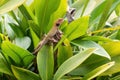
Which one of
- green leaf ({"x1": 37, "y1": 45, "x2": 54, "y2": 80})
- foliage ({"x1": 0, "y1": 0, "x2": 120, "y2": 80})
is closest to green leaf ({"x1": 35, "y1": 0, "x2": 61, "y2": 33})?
foliage ({"x1": 0, "y1": 0, "x2": 120, "y2": 80})

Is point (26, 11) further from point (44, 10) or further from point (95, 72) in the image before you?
point (95, 72)

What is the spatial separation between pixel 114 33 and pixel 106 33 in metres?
0.04

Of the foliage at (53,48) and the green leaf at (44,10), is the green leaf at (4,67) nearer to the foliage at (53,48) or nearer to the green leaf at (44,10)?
the foliage at (53,48)

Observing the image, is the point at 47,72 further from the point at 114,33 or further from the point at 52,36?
the point at 114,33

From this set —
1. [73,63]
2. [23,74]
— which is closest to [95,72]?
[73,63]

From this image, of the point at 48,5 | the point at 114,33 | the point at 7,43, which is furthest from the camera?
the point at 114,33

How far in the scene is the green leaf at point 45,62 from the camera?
0.64m

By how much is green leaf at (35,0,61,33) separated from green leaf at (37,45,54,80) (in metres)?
0.11

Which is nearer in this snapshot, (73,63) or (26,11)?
(73,63)

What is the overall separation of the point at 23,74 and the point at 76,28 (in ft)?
0.56

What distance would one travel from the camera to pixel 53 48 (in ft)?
2.27

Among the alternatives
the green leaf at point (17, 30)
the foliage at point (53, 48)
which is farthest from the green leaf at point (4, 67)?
the green leaf at point (17, 30)

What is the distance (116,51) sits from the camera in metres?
0.71

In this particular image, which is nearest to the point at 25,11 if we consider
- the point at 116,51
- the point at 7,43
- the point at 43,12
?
the point at 43,12
